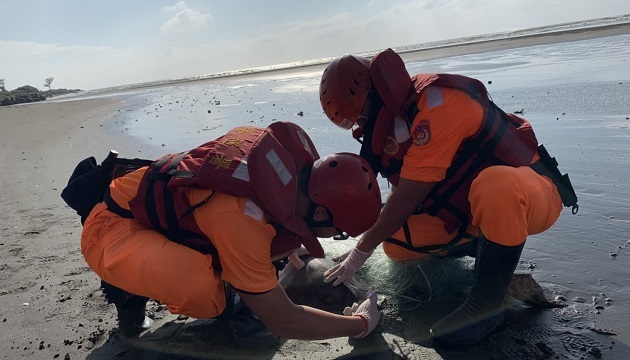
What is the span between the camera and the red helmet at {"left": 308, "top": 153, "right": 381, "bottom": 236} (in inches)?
83.2

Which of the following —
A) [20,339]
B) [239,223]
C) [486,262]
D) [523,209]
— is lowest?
[20,339]

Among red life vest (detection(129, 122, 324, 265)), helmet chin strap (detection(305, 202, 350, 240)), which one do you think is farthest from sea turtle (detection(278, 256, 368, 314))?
helmet chin strap (detection(305, 202, 350, 240))

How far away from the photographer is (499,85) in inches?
403

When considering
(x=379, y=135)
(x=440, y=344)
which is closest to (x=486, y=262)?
(x=440, y=344)

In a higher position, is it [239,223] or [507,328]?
[239,223]

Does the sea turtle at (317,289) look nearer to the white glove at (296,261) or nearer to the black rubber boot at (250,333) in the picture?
the white glove at (296,261)

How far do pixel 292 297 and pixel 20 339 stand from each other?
5.31 ft

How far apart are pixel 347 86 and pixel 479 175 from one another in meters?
0.91

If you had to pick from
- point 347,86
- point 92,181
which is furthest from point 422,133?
point 92,181

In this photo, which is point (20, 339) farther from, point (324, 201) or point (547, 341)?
point (547, 341)

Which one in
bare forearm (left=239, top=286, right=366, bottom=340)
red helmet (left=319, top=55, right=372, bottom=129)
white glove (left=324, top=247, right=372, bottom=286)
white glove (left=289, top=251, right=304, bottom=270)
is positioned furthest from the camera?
white glove (left=289, top=251, right=304, bottom=270)

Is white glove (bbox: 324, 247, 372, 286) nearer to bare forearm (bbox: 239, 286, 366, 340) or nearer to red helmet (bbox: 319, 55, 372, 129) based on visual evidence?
bare forearm (bbox: 239, 286, 366, 340)

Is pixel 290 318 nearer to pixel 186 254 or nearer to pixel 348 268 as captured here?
pixel 186 254

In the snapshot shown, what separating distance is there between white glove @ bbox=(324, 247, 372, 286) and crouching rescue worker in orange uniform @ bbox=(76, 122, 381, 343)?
1.24 feet
